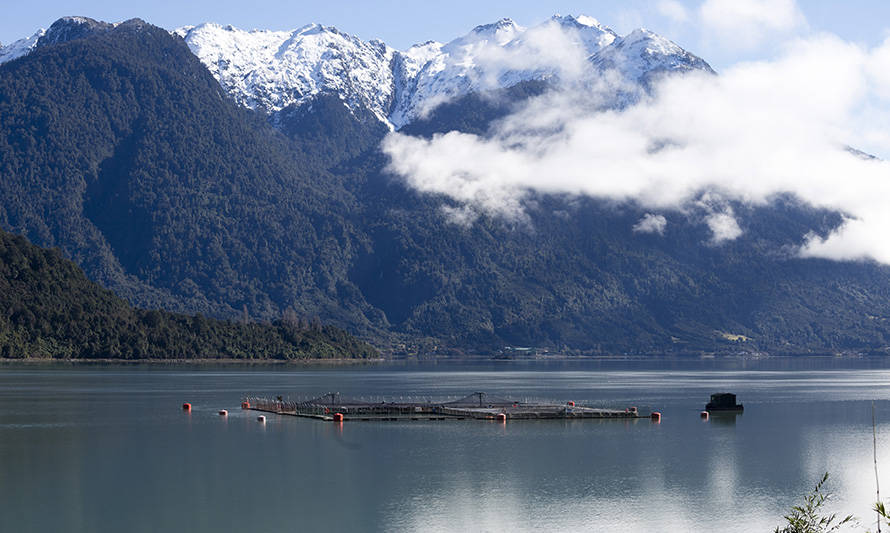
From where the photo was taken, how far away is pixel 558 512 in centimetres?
6812

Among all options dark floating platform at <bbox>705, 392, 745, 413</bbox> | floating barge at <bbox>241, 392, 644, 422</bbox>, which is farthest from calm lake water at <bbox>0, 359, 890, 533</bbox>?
floating barge at <bbox>241, 392, 644, 422</bbox>

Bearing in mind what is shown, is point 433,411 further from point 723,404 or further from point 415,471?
point 415,471

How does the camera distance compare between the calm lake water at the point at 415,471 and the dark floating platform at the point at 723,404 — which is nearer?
the calm lake water at the point at 415,471

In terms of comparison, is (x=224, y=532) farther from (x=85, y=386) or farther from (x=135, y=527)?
(x=85, y=386)

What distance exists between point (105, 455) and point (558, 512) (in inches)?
1531

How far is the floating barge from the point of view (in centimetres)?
12506

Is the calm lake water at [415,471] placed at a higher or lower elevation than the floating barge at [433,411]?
lower

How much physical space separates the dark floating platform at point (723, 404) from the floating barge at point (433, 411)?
10403 millimetres

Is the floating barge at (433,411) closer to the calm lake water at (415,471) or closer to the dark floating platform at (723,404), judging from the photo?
the calm lake water at (415,471)

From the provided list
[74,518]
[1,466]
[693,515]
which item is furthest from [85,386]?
[693,515]

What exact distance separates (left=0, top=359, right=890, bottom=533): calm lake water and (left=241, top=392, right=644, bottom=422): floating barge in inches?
147

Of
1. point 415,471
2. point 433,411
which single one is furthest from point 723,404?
point 415,471

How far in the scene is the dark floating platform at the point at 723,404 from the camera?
13538 cm

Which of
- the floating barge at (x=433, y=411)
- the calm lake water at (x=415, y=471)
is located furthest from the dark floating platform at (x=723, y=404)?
the floating barge at (x=433, y=411)
